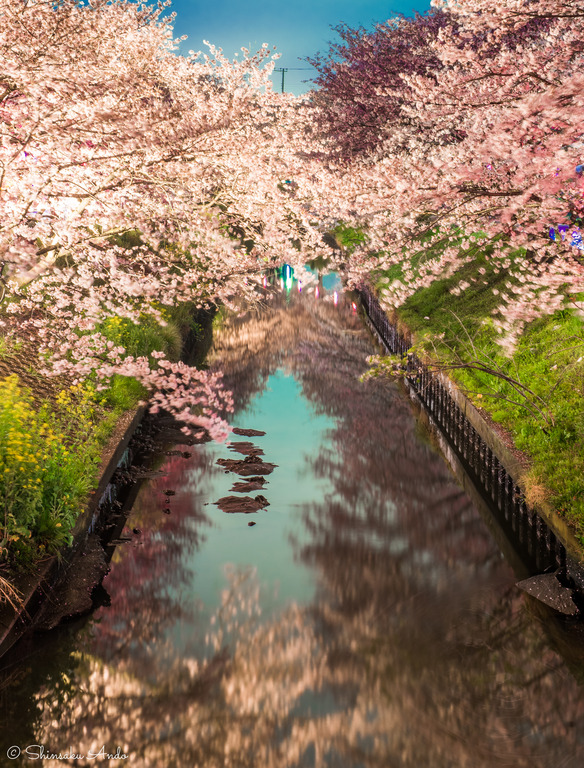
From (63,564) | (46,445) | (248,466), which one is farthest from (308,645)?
(248,466)

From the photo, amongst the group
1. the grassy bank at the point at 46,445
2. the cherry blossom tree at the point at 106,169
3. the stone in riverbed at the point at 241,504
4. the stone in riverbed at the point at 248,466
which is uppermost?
the cherry blossom tree at the point at 106,169

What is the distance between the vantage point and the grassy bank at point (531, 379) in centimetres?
875

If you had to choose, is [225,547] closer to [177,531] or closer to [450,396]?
[177,531]

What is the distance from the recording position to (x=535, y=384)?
11.9m

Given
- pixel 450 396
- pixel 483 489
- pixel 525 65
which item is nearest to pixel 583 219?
pixel 525 65

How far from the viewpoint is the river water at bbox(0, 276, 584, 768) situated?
5.95m

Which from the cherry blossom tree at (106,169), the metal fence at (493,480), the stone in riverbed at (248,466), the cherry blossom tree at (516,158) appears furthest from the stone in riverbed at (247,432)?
the cherry blossom tree at (516,158)

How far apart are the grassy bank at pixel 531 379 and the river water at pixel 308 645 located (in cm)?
143

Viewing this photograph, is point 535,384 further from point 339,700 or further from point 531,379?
point 339,700

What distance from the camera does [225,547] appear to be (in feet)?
32.3

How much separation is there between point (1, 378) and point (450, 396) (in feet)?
28.3

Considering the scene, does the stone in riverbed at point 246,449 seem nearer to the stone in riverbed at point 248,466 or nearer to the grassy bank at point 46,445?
the stone in riverbed at point 248,466

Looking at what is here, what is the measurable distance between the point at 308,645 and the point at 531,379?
6.99m

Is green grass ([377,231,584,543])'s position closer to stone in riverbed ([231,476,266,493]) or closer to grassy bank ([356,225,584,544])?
grassy bank ([356,225,584,544])
